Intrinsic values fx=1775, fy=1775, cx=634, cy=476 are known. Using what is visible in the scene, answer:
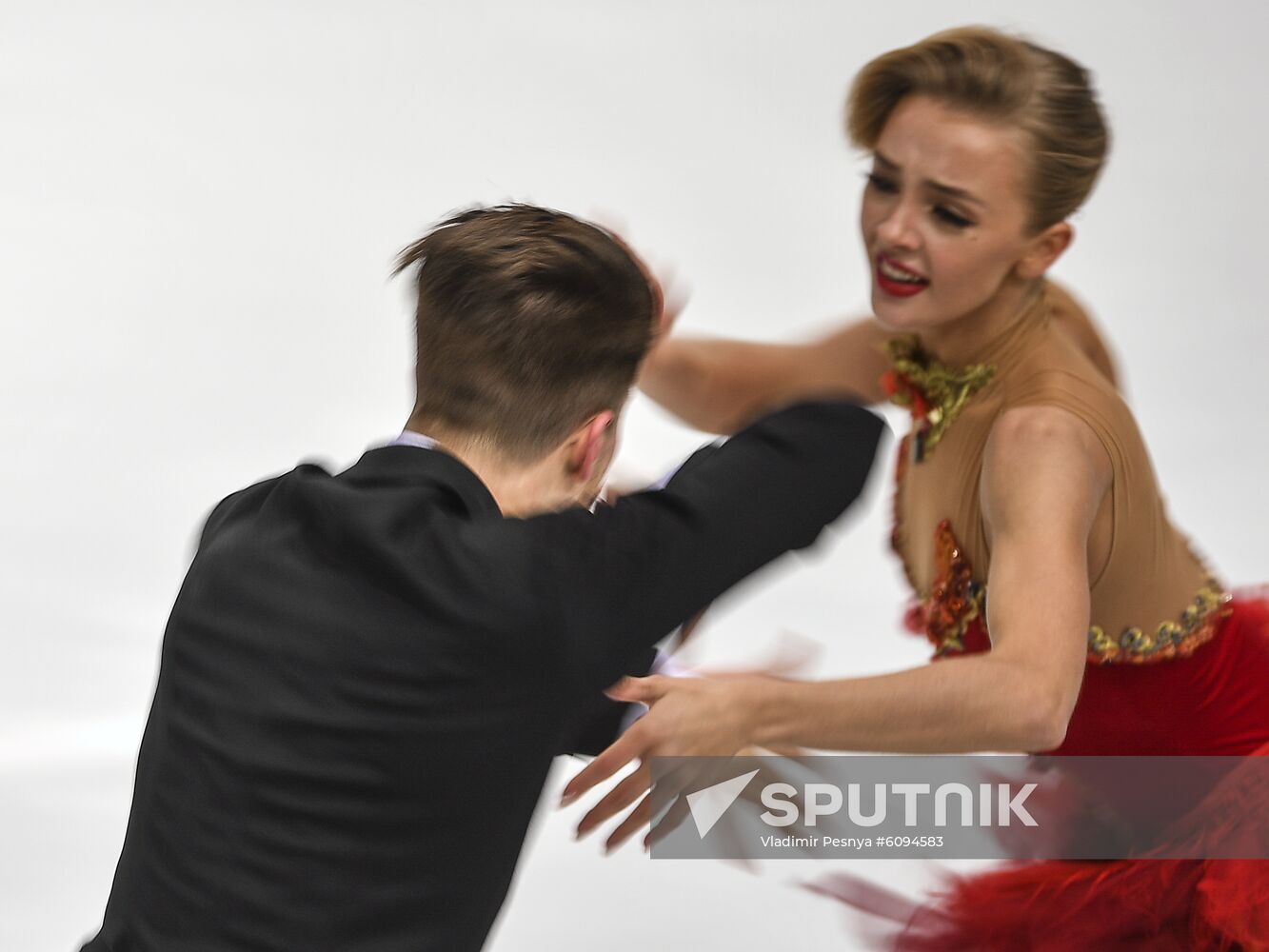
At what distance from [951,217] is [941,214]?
0.02 meters

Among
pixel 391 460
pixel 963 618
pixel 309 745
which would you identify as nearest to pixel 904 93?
pixel 963 618

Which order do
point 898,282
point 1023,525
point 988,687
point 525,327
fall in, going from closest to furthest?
point 525,327, point 988,687, point 1023,525, point 898,282

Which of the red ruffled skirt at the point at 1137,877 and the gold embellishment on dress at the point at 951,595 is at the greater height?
the gold embellishment on dress at the point at 951,595

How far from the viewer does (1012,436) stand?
225cm

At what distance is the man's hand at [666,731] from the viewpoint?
5.76 feet

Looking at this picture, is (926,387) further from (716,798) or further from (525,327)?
(525,327)

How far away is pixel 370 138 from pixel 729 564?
165 inches

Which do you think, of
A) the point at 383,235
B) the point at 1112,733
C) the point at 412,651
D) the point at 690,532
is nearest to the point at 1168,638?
the point at 1112,733

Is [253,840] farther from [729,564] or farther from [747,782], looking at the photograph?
[747,782]

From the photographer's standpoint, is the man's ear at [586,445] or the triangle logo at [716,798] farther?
the triangle logo at [716,798]

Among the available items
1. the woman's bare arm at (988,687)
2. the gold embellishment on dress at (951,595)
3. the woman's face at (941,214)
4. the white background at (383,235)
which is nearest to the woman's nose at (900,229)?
the woman's face at (941,214)

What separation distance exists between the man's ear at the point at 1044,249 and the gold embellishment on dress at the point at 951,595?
1.21ft

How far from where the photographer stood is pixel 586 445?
1813 mm

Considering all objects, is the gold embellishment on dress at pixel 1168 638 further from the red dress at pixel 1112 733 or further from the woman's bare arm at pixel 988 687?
the woman's bare arm at pixel 988 687
